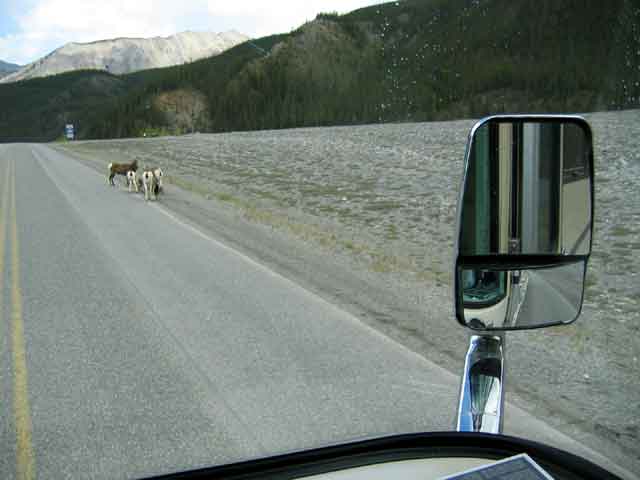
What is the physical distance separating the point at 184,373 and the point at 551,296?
3558 mm

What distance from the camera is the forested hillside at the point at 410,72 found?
67875 mm

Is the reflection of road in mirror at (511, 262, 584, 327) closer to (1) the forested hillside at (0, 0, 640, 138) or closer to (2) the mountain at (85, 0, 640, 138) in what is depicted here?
(2) the mountain at (85, 0, 640, 138)

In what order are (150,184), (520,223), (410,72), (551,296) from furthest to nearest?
(410,72) < (150,184) < (551,296) < (520,223)

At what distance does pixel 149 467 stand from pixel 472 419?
2227 millimetres

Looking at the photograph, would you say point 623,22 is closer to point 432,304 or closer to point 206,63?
point 432,304

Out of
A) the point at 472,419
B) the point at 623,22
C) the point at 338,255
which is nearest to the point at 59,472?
the point at 472,419

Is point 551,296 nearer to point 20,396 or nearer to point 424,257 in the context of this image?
point 20,396

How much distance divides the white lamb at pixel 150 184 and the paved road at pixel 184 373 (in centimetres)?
775

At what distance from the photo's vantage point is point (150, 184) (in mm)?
17031

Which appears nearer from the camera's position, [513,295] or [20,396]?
[513,295]

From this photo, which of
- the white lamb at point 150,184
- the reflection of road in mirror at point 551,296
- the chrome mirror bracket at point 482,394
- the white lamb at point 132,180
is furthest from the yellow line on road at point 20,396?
the white lamb at point 132,180

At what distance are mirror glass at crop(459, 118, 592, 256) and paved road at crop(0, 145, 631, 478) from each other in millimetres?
2064

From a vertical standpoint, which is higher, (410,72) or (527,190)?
(410,72)

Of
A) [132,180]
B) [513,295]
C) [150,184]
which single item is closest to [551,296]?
[513,295]
